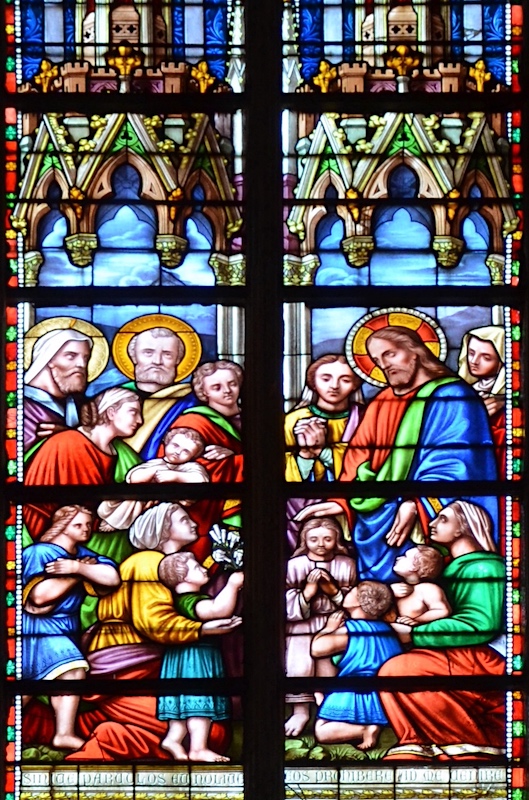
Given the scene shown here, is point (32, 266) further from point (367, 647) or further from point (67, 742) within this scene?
point (367, 647)

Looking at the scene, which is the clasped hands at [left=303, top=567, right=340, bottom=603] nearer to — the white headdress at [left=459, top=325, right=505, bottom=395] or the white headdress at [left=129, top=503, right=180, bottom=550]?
the white headdress at [left=129, top=503, right=180, bottom=550]

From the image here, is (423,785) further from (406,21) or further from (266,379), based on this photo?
(406,21)

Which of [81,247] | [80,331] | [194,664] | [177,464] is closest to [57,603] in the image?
[194,664]

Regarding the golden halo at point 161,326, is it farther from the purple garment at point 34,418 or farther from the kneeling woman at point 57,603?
the kneeling woman at point 57,603

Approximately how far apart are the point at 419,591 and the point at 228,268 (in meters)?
1.58

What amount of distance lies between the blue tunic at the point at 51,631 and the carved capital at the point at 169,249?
4.18ft

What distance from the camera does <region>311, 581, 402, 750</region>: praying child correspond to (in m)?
6.27

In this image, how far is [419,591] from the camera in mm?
6316

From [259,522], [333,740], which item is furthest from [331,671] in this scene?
[259,522]

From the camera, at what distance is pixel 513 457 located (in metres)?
6.46

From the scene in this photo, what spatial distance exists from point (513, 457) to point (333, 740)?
1405mm

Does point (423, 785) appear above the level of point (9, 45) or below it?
below

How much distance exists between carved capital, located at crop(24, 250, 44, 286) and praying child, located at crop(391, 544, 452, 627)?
76.3 inches

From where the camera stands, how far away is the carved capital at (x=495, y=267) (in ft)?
21.5
